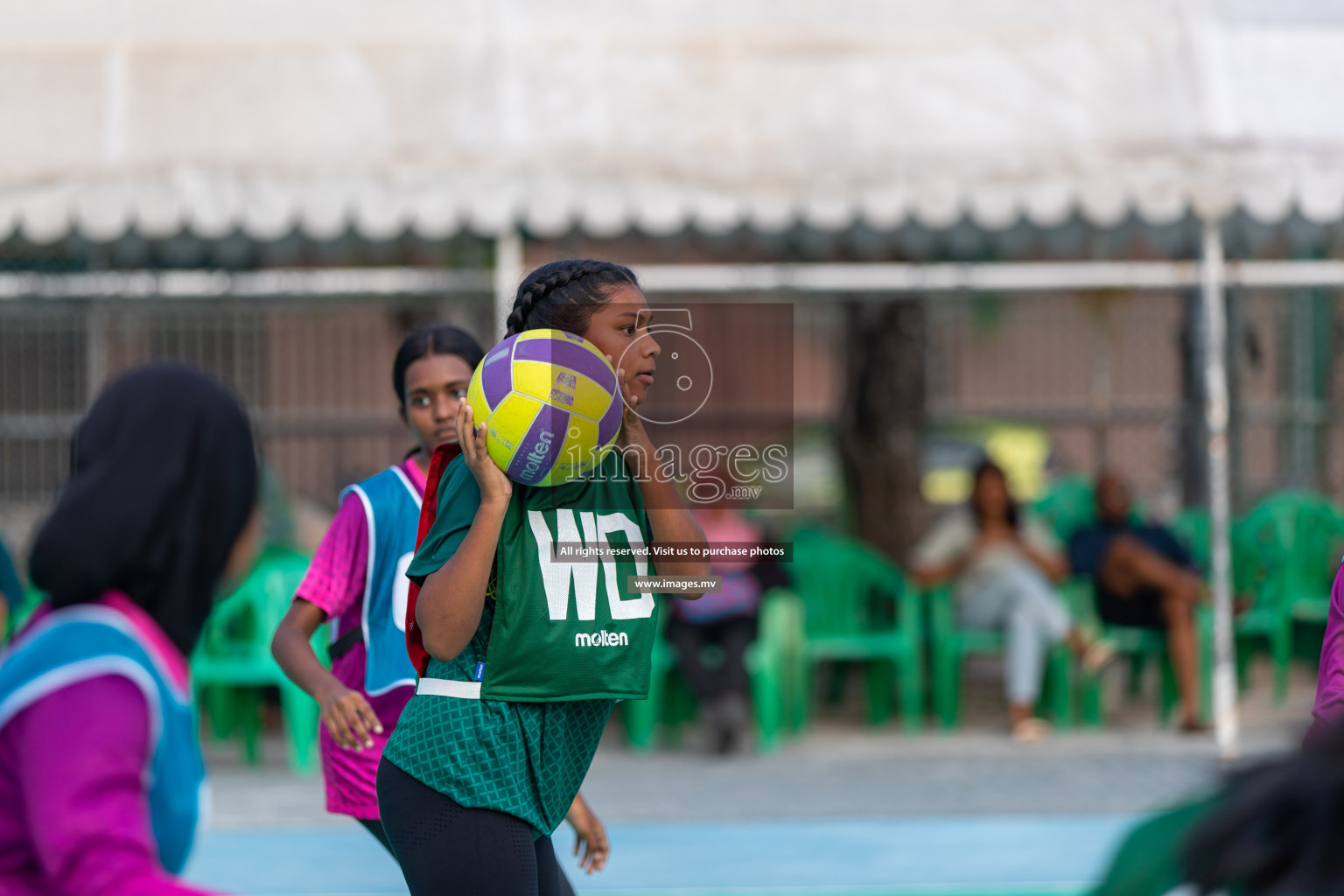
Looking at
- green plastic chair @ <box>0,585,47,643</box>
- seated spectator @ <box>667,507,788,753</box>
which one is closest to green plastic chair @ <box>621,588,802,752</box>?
seated spectator @ <box>667,507,788,753</box>

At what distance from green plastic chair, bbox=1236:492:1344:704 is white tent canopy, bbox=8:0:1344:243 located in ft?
7.61

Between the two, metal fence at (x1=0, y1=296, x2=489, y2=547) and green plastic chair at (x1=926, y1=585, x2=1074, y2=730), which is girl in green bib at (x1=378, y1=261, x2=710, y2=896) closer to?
green plastic chair at (x1=926, y1=585, x2=1074, y2=730)

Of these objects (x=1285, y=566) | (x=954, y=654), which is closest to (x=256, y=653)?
(x=954, y=654)

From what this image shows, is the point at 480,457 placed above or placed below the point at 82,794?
above

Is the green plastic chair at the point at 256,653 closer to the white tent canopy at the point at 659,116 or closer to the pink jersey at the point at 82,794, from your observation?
the white tent canopy at the point at 659,116

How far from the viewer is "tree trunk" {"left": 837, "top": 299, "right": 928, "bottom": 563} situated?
11297mm

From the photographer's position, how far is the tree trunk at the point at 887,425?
11.3 m

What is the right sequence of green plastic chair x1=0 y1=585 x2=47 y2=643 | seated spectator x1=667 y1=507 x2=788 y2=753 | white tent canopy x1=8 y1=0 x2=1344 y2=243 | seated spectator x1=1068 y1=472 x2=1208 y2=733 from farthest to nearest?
seated spectator x1=1068 y1=472 x2=1208 y2=733 < seated spectator x1=667 y1=507 x2=788 y2=753 < white tent canopy x1=8 y1=0 x2=1344 y2=243 < green plastic chair x1=0 y1=585 x2=47 y2=643

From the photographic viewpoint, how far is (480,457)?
2330mm

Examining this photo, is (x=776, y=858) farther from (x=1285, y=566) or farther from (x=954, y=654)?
(x=1285, y=566)

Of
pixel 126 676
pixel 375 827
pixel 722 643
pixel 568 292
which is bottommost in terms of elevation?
pixel 722 643

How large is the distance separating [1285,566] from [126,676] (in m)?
8.19

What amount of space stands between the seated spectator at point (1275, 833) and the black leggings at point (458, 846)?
1323 millimetres

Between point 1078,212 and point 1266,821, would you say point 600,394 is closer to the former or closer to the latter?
point 1266,821
